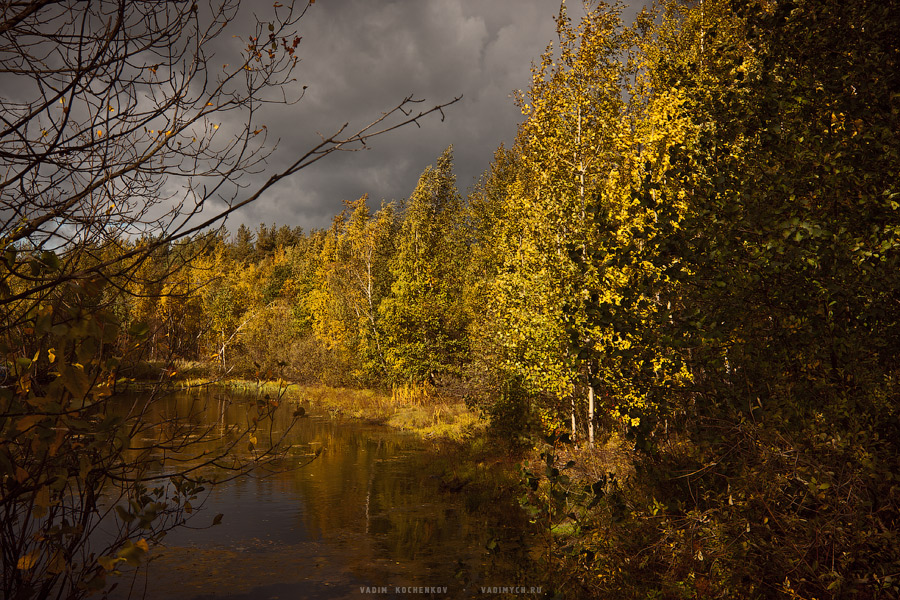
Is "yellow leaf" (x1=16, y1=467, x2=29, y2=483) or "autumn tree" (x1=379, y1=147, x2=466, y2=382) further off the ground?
"autumn tree" (x1=379, y1=147, x2=466, y2=382)

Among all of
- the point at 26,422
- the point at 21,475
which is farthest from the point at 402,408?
the point at 26,422

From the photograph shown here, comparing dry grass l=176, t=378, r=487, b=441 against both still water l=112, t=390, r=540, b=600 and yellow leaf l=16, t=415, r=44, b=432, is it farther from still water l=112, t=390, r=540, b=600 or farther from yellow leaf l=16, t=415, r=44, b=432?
yellow leaf l=16, t=415, r=44, b=432

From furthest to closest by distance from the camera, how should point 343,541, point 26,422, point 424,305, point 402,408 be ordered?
point 424,305, point 402,408, point 343,541, point 26,422

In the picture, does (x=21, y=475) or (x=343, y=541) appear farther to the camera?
(x=343, y=541)

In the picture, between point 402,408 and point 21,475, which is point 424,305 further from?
point 21,475

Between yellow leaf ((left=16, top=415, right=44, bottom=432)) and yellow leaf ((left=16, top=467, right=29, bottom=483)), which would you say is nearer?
yellow leaf ((left=16, top=415, right=44, bottom=432))

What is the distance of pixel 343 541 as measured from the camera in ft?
37.4

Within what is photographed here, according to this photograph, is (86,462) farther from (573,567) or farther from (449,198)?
(449,198)

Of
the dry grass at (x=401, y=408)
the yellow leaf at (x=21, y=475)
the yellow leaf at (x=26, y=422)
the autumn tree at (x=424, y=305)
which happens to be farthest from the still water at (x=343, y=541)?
the autumn tree at (x=424, y=305)

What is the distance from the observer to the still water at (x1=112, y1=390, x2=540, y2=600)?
902 cm

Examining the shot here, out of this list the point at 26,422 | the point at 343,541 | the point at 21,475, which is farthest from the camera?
the point at 343,541

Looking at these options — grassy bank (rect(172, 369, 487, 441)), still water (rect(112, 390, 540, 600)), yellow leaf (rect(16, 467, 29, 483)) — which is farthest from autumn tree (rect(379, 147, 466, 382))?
yellow leaf (rect(16, 467, 29, 483))

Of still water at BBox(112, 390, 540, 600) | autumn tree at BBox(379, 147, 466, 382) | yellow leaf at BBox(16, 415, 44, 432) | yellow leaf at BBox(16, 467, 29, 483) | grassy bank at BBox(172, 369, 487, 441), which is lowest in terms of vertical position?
still water at BBox(112, 390, 540, 600)

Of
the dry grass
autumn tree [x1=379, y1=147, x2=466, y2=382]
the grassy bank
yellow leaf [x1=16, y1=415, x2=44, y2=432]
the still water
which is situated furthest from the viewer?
autumn tree [x1=379, y1=147, x2=466, y2=382]
